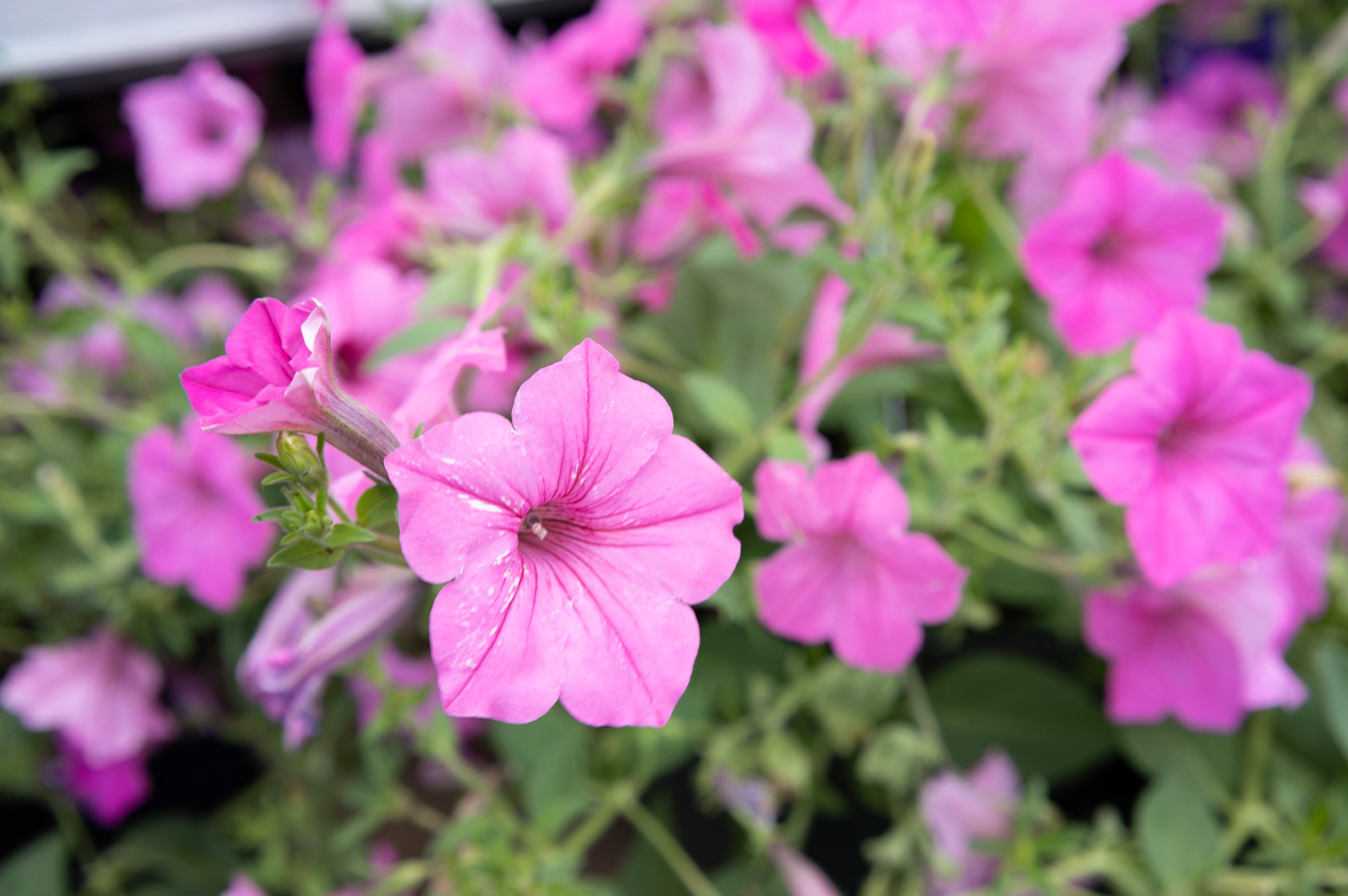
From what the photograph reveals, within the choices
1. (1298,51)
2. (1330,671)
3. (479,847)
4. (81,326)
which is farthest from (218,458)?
(1298,51)

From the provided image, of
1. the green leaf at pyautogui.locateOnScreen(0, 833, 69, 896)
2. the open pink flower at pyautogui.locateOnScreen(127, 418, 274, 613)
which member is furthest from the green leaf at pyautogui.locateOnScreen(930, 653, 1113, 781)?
the green leaf at pyautogui.locateOnScreen(0, 833, 69, 896)

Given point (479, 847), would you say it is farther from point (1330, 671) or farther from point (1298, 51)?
point (1298, 51)

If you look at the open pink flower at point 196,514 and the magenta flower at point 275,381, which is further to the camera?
the open pink flower at point 196,514

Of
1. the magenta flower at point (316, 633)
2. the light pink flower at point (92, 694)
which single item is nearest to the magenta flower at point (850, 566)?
the magenta flower at point (316, 633)

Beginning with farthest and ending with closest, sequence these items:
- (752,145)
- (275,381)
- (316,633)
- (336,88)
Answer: (336,88) < (752,145) < (316,633) < (275,381)

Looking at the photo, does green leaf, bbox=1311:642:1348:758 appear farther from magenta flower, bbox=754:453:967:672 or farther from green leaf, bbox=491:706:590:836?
green leaf, bbox=491:706:590:836

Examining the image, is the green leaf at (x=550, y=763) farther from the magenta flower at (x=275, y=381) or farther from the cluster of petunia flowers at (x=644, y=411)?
the magenta flower at (x=275, y=381)

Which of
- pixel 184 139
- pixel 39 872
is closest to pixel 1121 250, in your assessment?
pixel 184 139

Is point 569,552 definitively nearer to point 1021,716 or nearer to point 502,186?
point 502,186
